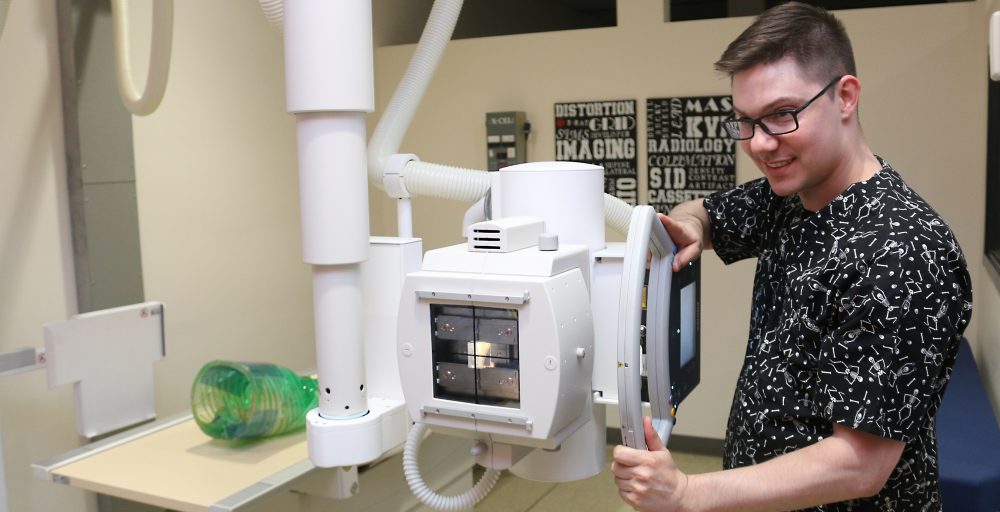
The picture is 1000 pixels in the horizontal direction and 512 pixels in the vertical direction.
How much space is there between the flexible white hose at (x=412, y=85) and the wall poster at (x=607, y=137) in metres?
2.28

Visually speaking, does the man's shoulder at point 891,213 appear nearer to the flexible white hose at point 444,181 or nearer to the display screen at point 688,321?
the display screen at point 688,321

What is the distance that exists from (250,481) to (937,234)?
1.73 m

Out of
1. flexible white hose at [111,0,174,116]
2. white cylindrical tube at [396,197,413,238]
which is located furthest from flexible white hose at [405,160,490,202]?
flexible white hose at [111,0,174,116]

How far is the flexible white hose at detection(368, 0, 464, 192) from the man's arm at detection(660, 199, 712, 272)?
77 cm

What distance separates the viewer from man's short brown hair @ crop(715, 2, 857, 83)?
1292mm

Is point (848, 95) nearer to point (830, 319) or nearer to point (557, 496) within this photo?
point (830, 319)

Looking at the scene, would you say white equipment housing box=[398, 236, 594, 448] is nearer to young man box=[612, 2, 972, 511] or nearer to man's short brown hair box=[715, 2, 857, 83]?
young man box=[612, 2, 972, 511]

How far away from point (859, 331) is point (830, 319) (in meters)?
0.08

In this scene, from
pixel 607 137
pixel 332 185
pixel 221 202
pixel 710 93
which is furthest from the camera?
pixel 607 137

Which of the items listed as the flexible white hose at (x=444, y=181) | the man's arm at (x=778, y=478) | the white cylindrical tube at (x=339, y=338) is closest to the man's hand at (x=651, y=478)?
the man's arm at (x=778, y=478)

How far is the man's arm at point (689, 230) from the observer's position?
5.09ft

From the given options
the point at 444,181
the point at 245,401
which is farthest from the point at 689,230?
the point at 245,401

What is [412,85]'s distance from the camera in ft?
7.20

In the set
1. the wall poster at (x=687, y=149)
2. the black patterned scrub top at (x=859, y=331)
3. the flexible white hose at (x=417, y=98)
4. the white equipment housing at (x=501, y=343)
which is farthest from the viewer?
the wall poster at (x=687, y=149)
